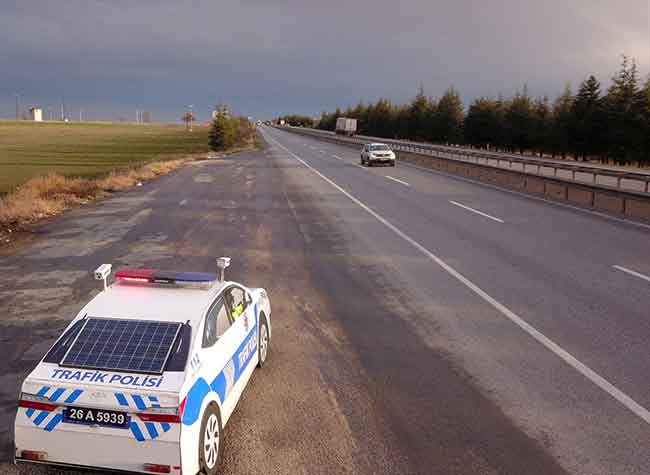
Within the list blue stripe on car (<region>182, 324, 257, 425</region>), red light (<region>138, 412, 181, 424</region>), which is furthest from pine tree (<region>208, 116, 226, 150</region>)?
red light (<region>138, 412, 181, 424</region>)

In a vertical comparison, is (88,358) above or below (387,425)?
above

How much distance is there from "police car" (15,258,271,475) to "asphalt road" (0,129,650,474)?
0.67m

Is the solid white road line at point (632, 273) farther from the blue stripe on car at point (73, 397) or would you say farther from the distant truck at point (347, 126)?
the distant truck at point (347, 126)

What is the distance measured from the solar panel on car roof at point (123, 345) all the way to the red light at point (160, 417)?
356mm

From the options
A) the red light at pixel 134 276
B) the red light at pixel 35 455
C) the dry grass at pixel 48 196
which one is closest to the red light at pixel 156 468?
the red light at pixel 35 455

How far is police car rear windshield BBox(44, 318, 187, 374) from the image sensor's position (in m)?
4.65

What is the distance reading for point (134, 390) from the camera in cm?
439

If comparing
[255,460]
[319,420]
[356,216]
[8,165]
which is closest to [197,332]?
[255,460]

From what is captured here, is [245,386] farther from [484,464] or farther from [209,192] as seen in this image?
[209,192]

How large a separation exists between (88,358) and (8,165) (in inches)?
2252

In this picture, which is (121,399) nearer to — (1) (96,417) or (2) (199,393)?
(1) (96,417)

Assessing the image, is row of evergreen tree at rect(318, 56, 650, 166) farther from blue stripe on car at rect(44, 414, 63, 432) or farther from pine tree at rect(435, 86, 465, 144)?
blue stripe on car at rect(44, 414, 63, 432)

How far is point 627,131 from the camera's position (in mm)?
48188

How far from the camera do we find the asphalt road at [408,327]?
529 centimetres
